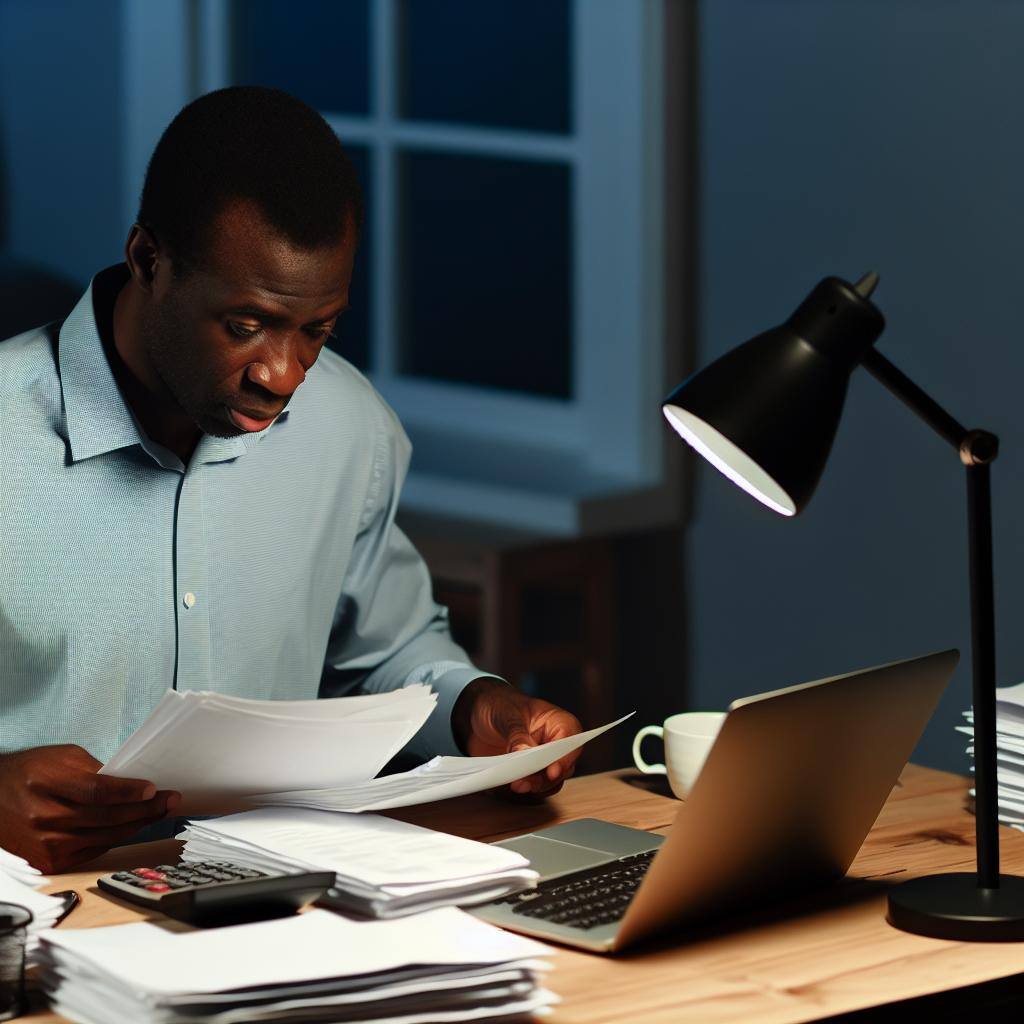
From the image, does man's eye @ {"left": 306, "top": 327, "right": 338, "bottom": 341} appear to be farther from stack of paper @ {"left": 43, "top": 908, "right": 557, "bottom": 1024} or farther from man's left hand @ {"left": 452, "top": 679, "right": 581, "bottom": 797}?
stack of paper @ {"left": 43, "top": 908, "right": 557, "bottom": 1024}

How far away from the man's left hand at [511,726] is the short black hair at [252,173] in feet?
1.53

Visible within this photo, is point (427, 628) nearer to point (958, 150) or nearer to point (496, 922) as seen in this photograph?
point (496, 922)

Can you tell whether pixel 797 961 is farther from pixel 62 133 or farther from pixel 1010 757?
pixel 62 133

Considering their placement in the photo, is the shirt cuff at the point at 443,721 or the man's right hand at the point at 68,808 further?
the shirt cuff at the point at 443,721

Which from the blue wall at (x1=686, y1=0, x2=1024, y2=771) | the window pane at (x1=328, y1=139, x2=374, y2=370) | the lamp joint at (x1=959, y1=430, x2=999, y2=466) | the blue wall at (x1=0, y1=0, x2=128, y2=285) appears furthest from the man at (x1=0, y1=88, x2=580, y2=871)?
the blue wall at (x1=0, y1=0, x2=128, y2=285)

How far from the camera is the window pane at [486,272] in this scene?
149 inches

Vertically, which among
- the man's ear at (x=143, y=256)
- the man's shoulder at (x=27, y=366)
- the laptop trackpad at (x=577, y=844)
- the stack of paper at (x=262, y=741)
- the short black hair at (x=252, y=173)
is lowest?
the laptop trackpad at (x=577, y=844)

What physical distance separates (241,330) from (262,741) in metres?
0.41

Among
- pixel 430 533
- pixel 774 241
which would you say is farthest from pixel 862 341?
pixel 430 533

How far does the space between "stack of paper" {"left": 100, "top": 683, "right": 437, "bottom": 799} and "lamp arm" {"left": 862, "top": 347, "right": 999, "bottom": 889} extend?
1.46 feet

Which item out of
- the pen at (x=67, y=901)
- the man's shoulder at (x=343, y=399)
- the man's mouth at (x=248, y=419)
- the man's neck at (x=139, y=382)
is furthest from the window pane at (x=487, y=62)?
the pen at (x=67, y=901)

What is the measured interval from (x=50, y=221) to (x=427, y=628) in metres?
2.91

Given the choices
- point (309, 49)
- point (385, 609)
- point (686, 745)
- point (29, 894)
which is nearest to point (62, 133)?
point (309, 49)

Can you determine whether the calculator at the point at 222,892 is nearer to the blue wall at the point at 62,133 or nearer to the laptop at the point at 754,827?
the laptop at the point at 754,827
